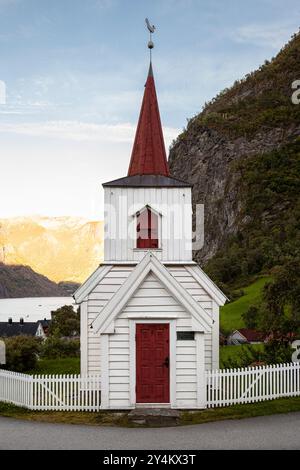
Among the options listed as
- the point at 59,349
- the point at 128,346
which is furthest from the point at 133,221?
the point at 59,349

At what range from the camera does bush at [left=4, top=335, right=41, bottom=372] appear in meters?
30.0

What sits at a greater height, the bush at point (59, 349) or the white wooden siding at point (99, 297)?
the white wooden siding at point (99, 297)

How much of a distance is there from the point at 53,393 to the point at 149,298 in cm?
436

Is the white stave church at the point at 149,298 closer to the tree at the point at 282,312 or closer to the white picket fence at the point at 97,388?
the white picket fence at the point at 97,388

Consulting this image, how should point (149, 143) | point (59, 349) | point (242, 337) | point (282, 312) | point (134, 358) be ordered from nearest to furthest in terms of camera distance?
1. point (134, 358)
2. point (282, 312)
3. point (149, 143)
4. point (59, 349)
5. point (242, 337)

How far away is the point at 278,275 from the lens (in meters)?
24.4

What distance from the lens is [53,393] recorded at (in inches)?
791

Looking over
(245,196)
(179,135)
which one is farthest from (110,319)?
(179,135)

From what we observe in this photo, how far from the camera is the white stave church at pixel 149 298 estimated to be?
1961cm

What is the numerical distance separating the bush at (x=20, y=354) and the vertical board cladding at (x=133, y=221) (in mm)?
9471

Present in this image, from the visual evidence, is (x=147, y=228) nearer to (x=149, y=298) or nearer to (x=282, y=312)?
(x=149, y=298)

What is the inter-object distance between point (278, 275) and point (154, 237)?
507 cm

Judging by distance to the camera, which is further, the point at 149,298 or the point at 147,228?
the point at 147,228

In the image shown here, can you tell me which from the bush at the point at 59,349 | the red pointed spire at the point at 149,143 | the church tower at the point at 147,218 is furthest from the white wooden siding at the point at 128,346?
the bush at the point at 59,349
